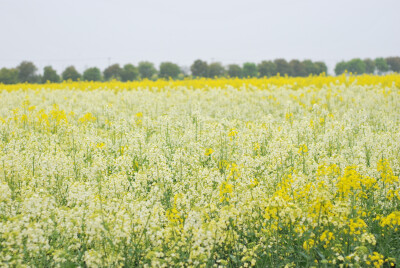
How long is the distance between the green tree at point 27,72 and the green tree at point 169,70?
45.6 feet

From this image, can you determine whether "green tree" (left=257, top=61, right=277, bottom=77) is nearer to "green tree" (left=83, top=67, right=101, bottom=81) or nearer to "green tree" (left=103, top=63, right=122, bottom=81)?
"green tree" (left=103, top=63, right=122, bottom=81)

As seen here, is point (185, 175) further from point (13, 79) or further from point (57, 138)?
point (13, 79)

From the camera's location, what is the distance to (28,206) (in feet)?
10.8

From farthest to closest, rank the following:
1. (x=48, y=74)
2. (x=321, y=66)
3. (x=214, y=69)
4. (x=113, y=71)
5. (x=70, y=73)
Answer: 1. (x=321, y=66)
2. (x=214, y=69)
3. (x=113, y=71)
4. (x=70, y=73)
5. (x=48, y=74)

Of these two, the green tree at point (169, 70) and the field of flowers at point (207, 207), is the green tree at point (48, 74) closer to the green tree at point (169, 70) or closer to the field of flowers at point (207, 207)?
the green tree at point (169, 70)

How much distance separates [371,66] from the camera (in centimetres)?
5775

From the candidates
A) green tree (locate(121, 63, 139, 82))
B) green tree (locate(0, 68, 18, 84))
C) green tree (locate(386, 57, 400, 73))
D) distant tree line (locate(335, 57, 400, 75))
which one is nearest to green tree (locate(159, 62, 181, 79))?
green tree (locate(121, 63, 139, 82))

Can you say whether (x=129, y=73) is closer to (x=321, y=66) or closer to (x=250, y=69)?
(x=250, y=69)

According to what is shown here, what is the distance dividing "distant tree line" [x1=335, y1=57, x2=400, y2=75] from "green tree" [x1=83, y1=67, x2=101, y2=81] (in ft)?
118

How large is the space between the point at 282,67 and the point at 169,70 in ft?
49.1

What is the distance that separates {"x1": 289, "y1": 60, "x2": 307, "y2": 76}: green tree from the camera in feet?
148

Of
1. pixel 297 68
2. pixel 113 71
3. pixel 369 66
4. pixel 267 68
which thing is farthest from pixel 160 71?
pixel 369 66

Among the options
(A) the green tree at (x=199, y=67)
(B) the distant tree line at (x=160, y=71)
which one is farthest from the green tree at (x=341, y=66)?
(A) the green tree at (x=199, y=67)

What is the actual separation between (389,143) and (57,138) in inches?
281
